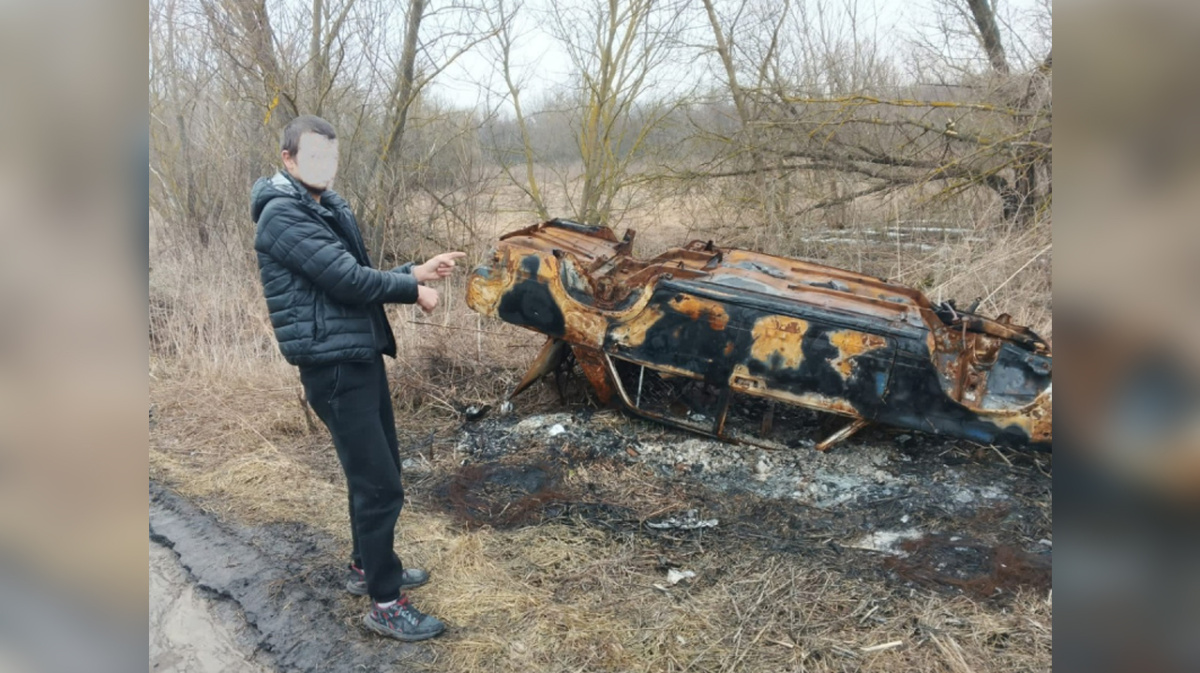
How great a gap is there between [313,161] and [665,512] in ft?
8.47

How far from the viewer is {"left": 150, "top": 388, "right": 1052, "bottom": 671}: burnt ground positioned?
3484 millimetres

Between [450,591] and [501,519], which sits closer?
[450,591]

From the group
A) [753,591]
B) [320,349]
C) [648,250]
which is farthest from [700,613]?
[648,250]

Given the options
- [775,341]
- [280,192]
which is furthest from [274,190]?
[775,341]

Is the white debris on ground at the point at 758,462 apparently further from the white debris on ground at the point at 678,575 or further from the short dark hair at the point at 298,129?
the short dark hair at the point at 298,129

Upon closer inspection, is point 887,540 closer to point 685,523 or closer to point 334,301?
point 685,523

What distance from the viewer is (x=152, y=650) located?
124 inches

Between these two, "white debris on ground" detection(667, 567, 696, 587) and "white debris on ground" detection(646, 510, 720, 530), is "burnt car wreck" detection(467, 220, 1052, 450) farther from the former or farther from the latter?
"white debris on ground" detection(667, 567, 696, 587)

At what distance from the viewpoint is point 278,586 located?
3.64 m

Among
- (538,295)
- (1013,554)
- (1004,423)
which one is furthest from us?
(538,295)

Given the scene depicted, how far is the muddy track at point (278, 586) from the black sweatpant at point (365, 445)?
316 mm

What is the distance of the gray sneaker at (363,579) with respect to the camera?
3.48 meters
